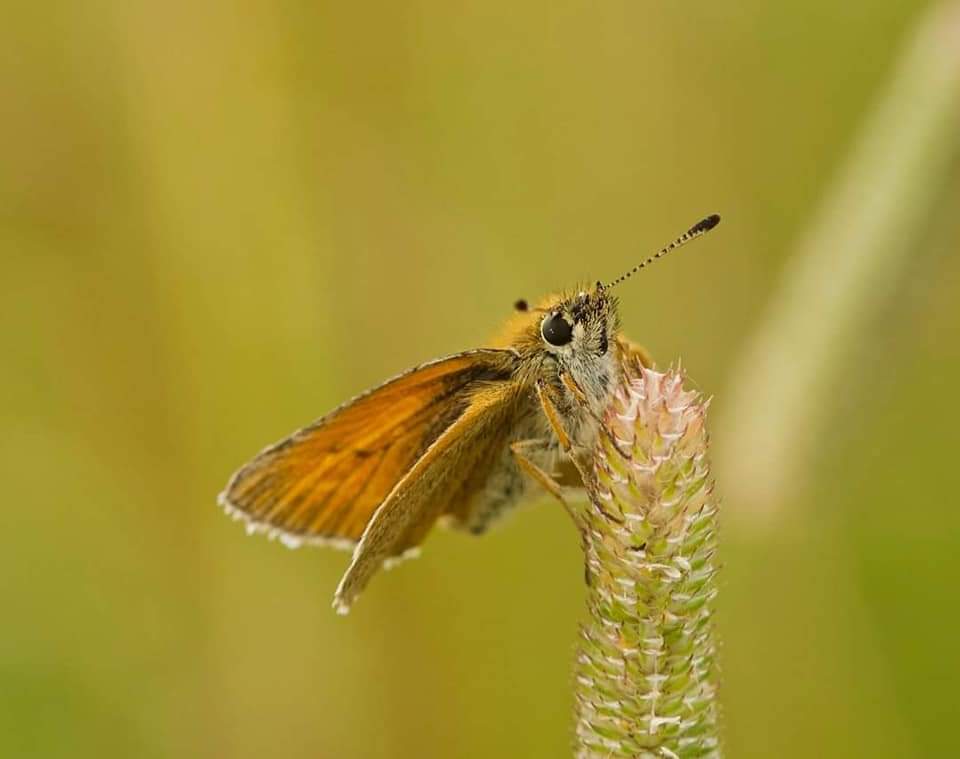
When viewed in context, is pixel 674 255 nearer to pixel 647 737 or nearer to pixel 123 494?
pixel 123 494

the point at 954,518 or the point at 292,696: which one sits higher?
the point at 292,696

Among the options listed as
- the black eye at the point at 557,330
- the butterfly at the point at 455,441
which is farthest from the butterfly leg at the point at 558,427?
the black eye at the point at 557,330

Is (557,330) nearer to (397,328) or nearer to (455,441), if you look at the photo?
(455,441)

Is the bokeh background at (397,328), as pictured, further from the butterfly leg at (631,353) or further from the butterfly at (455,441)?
the butterfly at (455,441)

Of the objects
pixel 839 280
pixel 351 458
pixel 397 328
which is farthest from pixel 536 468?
pixel 397 328

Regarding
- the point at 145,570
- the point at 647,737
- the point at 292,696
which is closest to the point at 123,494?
the point at 145,570

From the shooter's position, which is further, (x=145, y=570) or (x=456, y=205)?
(x=456, y=205)
